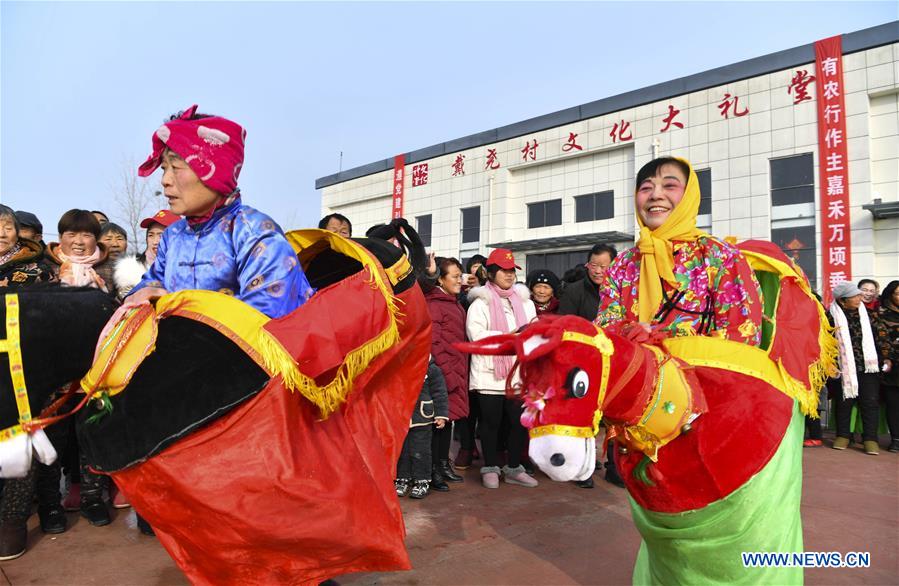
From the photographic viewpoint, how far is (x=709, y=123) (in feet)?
50.5

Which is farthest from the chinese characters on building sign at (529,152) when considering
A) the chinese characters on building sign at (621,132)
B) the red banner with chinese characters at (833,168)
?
the red banner with chinese characters at (833,168)

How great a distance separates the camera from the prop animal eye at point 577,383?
1517 millimetres

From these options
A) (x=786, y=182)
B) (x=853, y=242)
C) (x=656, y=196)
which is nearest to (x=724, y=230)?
(x=786, y=182)

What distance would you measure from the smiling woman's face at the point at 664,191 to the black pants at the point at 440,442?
3.20m

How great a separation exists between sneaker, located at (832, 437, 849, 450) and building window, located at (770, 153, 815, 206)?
8.85 meters

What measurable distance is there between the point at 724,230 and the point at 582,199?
464 cm

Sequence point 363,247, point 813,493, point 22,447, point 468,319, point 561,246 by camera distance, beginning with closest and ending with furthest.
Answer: point 22,447 < point 363,247 < point 813,493 < point 468,319 < point 561,246

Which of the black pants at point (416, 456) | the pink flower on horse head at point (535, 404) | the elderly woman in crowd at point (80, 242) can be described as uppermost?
the elderly woman in crowd at point (80, 242)

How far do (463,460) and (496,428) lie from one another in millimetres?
789

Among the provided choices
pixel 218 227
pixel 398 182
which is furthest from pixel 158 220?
pixel 398 182

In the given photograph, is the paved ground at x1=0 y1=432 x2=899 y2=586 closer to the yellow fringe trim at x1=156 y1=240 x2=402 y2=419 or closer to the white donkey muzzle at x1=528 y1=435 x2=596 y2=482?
the yellow fringe trim at x1=156 y1=240 x2=402 y2=419

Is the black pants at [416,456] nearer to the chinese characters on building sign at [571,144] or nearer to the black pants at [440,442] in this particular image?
the black pants at [440,442]

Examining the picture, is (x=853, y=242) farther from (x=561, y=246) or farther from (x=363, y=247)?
(x=363, y=247)

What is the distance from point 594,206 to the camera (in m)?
17.9
